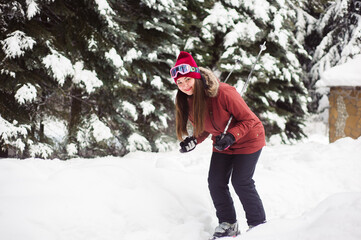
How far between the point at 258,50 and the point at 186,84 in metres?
6.99

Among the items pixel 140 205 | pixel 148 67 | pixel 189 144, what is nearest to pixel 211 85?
pixel 189 144

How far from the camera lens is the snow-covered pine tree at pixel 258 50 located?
852 centimetres

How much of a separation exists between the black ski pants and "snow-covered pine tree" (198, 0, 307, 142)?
226 inches

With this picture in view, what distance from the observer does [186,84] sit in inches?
104

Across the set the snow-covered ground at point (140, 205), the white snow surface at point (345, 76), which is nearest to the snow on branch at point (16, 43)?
the snow-covered ground at point (140, 205)

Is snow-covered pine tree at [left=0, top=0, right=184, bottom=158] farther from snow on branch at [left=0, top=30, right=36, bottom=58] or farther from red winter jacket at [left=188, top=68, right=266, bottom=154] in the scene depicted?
red winter jacket at [left=188, top=68, right=266, bottom=154]

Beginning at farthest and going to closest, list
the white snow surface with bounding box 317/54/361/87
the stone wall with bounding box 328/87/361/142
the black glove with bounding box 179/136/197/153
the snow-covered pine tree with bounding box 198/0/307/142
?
the snow-covered pine tree with bounding box 198/0/307/142, the stone wall with bounding box 328/87/361/142, the white snow surface with bounding box 317/54/361/87, the black glove with bounding box 179/136/197/153

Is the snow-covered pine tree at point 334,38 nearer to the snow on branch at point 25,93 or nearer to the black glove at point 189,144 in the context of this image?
the snow on branch at point 25,93

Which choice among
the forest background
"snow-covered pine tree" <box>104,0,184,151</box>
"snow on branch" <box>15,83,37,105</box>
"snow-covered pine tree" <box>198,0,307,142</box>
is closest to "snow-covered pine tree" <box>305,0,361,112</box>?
the forest background

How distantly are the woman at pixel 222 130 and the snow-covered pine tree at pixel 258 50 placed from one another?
224 inches

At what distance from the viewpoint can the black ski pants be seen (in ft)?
8.80

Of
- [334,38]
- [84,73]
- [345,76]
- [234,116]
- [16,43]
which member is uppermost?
[334,38]

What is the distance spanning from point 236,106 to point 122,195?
1.41 m

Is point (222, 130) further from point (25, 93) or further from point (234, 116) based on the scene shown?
point (25, 93)
